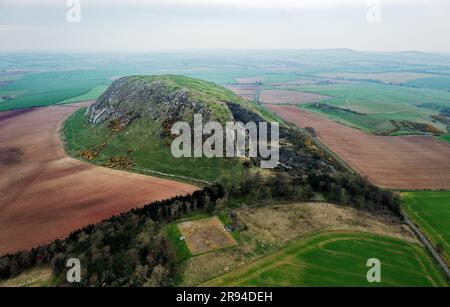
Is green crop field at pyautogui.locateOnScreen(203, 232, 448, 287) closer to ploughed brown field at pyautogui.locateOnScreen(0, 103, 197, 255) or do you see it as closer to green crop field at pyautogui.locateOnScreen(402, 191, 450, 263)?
green crop field at pyautogui.locateOnScreen(402, 191, 450, 263)

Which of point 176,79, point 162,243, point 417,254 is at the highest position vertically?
point 176,79

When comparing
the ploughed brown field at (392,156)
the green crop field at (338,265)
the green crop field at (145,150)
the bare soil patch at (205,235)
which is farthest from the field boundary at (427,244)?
the green crop field at (145,150)

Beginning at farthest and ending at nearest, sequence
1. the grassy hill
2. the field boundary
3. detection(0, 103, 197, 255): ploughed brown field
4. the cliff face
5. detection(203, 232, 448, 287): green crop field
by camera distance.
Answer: the cliff face, the grassy hill, detection(0, 103, 197, 255): ploughed brown field, the field boundary, detection(203, 232, 448, 287): green crop field

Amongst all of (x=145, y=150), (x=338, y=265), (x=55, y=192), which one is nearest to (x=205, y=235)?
(x=338, y=265)

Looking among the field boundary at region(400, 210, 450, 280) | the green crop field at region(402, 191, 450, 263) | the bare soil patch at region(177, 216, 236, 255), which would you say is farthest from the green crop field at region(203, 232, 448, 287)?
the bare soil patch at region(177, 216, 236, 255)
